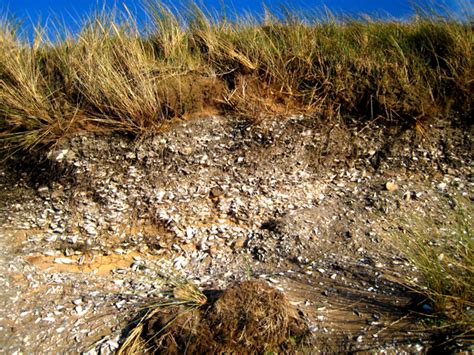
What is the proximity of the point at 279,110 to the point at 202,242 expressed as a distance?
5.57 feet

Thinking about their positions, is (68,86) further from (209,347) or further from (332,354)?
(332,354)

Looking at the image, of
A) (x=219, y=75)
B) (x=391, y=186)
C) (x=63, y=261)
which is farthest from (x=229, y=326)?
(x=219, y=75)

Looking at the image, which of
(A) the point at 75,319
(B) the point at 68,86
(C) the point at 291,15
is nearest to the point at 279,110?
(C) the point at 291,15

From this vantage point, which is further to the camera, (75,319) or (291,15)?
(291,15)

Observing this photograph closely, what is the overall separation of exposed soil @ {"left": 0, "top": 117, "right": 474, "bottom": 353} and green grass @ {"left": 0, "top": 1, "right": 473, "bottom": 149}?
21cm

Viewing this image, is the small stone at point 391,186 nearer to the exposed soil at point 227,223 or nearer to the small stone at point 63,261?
the exposed soil at point 227,223

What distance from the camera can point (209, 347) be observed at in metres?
2.22

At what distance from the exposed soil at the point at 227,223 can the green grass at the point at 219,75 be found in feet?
0.68

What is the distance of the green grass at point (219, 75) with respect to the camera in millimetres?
3994

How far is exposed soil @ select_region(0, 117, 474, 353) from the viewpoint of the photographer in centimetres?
249

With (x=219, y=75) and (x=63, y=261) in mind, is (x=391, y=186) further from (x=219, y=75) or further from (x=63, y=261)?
(x=63, y=261)

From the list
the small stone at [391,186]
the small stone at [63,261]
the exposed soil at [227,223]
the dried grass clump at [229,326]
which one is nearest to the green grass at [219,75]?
the exposed soil at [227,223]

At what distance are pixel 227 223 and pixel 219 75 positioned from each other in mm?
1753

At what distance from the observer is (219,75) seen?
4418mm
